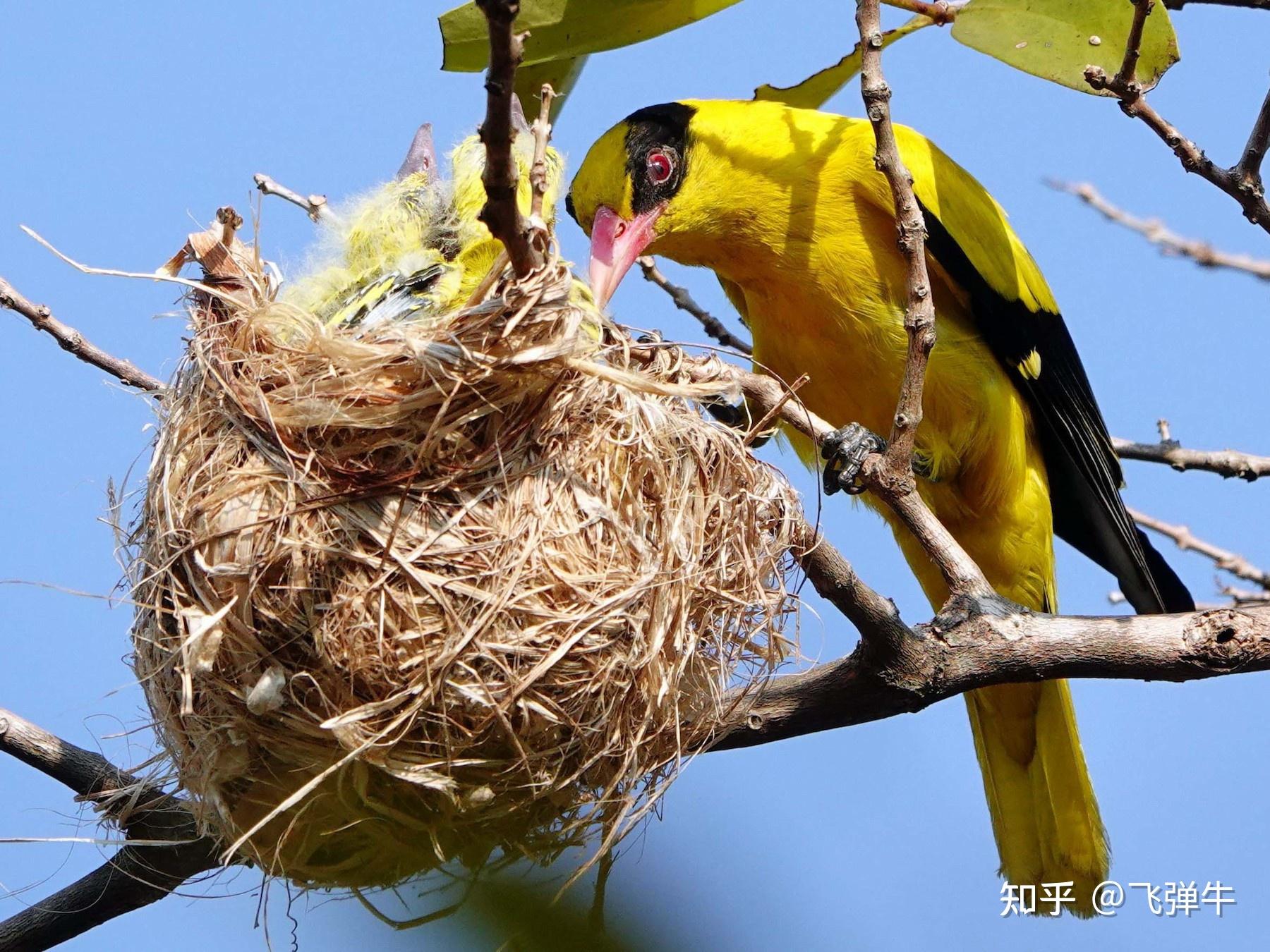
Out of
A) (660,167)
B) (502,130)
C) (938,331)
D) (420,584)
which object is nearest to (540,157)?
(502,130)

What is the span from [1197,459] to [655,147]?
149 cm

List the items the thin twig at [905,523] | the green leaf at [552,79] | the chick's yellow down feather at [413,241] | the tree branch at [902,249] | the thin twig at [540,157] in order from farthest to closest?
the chick's yellow down feather at [413,241]
the green leaf at [552,79]
the thin twig at [905,523]
the tree branch at [902,249]
the thin twig at [540,157]

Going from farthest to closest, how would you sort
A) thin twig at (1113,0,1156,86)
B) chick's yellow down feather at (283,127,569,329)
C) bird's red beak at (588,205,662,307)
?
bird's red beak at (588,205,662,307)
chick's yellow down feather at (283,127,569,329)
thin twig at (1113,0,1156,86)

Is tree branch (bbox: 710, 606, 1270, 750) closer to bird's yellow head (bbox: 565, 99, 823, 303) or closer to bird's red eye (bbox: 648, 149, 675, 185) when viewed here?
bird's yellow head (bbox: 565, 99, 823, 303)

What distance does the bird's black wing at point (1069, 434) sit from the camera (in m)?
3.14

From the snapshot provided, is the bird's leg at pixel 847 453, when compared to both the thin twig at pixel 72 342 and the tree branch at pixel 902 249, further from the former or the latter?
the thin twig at pixel 72 342

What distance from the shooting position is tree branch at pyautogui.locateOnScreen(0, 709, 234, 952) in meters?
2.25

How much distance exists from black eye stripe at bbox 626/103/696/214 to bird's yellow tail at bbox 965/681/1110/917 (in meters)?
1.50

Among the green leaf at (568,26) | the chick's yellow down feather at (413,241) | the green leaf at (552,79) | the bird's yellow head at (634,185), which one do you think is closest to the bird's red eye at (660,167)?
the bird's yellow head at (634,185)

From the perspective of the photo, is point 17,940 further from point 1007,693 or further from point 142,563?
point 1007,693

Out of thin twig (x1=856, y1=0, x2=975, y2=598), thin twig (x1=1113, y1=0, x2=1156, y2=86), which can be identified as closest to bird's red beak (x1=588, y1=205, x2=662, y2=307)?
thin twig (x1=856, y1=0, x2=975, y2=598)

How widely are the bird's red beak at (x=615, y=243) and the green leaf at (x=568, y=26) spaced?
696mm

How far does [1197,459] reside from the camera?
309cm

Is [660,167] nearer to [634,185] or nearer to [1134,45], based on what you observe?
[634,185]
